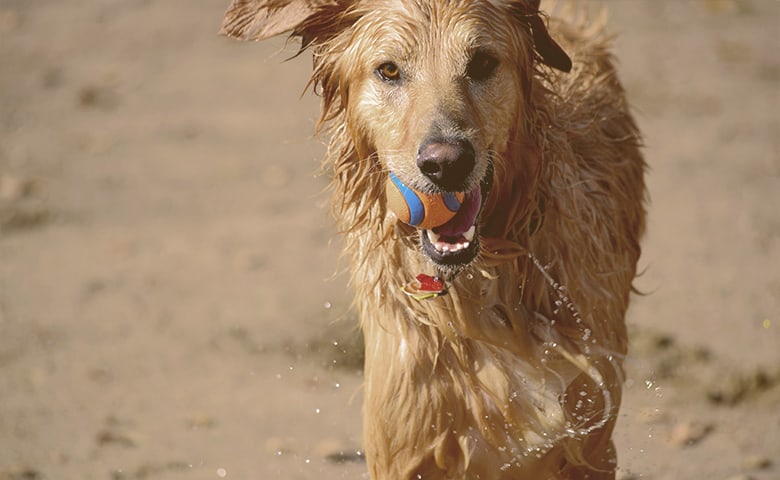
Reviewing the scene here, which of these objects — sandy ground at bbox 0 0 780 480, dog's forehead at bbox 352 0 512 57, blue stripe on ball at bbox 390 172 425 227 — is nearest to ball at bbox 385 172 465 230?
blue stripe on ball at bbox 390 172 425 227

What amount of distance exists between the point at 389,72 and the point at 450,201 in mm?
471

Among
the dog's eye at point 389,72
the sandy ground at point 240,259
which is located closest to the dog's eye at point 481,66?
the dog's eye at point 389,72

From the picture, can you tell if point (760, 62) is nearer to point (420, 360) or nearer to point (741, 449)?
point (741, 449)

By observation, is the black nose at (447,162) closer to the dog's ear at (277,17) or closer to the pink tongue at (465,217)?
the pink tongue at (465,217)

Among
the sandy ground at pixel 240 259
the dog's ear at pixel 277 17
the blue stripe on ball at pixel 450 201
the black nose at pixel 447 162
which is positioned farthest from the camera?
the sandy ground at pixel 240 259

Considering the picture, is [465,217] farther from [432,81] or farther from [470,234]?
[432,81]

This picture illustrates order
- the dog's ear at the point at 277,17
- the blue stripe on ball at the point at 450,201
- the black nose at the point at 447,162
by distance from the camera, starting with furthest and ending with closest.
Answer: the dog's ear at the point at 277,17 → the blue stripe on ball at the point at 450,201 → the black nose at the point at 447,162

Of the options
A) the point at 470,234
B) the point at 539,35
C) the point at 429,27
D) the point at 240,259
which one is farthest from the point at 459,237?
the point at 240,259

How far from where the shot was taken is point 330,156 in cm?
397

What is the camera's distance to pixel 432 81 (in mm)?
3586

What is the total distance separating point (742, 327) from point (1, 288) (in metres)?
4.51

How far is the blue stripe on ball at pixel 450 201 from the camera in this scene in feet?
11.7

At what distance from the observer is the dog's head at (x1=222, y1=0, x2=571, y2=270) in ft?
11.6

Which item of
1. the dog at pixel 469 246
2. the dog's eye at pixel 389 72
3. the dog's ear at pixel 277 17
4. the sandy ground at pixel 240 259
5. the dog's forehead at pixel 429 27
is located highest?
the dog's ear at pixel 277 17
